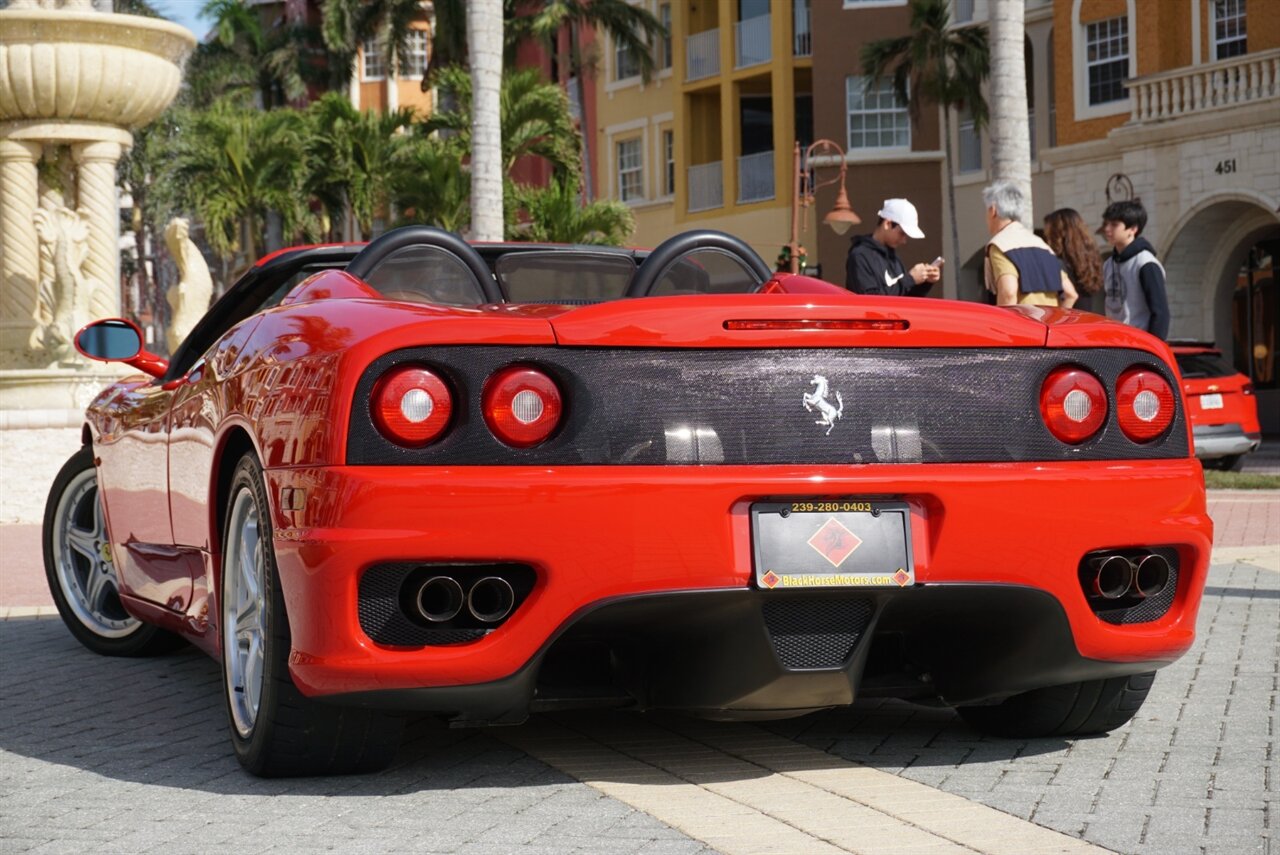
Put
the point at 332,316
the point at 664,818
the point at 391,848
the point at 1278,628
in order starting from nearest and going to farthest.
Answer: the point at 391,848, the point at 664,818, the point at 332,316, the point at 1278,628

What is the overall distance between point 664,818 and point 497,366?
97 centimetres

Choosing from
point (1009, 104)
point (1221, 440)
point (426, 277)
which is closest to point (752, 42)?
point (1221, 440)

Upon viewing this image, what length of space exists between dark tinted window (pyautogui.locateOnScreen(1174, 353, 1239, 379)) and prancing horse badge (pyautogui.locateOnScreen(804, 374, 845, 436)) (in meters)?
16.1

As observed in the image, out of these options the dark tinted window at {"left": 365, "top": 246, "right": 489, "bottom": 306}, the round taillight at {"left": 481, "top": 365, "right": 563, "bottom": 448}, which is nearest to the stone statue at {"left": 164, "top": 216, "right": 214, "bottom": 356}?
the dark tinted window at {"left": 365, "top": 246, "right": 489, "bottom": 306}

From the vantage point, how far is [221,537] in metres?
5.14

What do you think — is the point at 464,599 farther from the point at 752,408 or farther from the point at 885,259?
the point at 885,259

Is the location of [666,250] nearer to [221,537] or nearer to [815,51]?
[221,537]

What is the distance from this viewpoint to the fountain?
67.2ft

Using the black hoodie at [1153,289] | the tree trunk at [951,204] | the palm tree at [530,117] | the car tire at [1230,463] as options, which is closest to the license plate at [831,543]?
the black hoodie at [1153,289]

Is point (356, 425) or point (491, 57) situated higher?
point (491, 57)

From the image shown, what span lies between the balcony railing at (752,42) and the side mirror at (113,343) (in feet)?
134

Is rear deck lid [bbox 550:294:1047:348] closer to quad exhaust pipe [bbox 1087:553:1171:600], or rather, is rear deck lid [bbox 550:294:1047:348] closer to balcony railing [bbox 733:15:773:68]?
quad exhaust pipe [bbox 1087:553:1171:600]

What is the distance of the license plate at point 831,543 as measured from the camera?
13.9 feet

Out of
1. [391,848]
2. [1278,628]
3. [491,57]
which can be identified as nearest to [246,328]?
[391,848]
